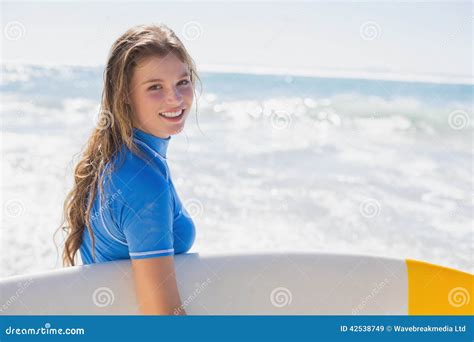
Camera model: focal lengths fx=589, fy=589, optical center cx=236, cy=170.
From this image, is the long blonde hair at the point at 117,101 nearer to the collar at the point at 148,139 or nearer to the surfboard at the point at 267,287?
the collar at the point at 148,139

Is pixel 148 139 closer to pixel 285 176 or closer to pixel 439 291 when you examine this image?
pixel 439 291

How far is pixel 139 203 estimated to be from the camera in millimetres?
1394

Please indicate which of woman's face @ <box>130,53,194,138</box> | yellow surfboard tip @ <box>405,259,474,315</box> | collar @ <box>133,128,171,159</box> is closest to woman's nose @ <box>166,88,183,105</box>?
woman's face @ <box>130,53,194,138</box>

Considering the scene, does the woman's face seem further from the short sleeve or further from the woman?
the short sleeve

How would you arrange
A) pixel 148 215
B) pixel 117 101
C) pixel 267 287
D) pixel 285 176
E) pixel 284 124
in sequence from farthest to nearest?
pixel 284 124 → pixel 285 176 → pixel 267 287 → pixel 117 101 → pixel 148 215

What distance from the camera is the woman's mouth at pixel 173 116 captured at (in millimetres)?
1604

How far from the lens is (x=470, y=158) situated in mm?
6379

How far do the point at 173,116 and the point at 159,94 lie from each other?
0.26 feet

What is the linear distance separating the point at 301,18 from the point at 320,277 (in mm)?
12322

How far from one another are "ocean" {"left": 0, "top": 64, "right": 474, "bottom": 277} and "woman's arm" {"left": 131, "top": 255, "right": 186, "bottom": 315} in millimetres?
487

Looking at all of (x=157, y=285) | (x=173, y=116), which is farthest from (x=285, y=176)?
(x=157, y=285)

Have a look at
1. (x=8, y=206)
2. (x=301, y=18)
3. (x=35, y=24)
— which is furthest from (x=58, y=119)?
(x=301, y=18)

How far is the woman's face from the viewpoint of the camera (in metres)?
1.55

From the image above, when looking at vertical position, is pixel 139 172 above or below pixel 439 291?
above
